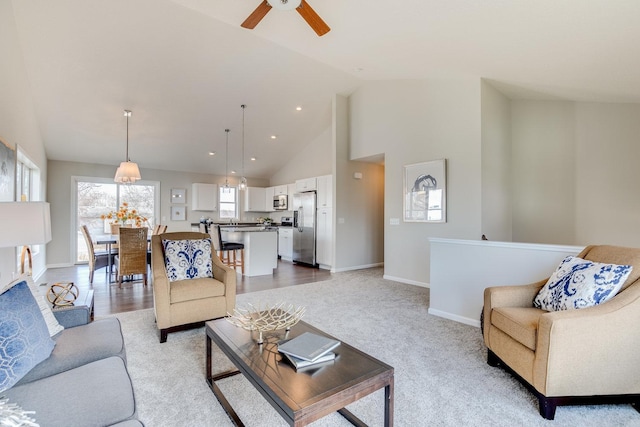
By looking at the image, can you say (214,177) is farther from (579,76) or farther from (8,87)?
(579,76)

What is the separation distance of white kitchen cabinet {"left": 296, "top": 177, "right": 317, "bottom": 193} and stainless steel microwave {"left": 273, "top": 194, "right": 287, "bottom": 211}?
882 millimetres

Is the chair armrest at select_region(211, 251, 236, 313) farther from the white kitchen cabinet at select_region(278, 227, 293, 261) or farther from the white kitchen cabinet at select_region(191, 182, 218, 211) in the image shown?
the white kitchen cabinet at select_region(191, 182, 218, 211)

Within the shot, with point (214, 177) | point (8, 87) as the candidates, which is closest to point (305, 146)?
point (214, 177)

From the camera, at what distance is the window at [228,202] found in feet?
28.9

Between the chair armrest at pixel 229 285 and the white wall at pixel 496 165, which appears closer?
the chair armrest at pixel 229 285

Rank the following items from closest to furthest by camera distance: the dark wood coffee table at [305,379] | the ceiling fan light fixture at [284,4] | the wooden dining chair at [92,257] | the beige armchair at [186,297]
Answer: the dark wood coffee table at [305,379]
the ceiling fan light fixture at [284,4]
the beige armchair at [186,297]
the wooden dining chair at [92,257]

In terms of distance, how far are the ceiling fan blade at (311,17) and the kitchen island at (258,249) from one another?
3.73 m

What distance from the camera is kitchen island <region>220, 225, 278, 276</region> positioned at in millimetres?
5672

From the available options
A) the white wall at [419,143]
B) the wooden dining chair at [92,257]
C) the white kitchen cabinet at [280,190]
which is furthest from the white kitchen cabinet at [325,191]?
the wooden dining chair at [92,257]

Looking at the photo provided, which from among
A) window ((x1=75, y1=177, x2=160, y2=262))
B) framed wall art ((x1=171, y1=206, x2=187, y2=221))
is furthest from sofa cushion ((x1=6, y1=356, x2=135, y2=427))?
framed wall art ((x1=171, y1=206, x2=187, y2=221))

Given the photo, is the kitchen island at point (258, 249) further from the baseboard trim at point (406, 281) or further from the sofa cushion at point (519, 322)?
the sofa cushion at point (519, 322)

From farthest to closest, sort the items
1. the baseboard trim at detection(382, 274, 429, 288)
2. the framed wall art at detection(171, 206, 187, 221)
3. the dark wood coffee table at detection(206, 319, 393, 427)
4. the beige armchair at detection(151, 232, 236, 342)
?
the framed wall art at detection(171, 206, 187, 221), the baseboard trim at detection(382, 274, 429, 288), the beige armchair at detection(151, 232, 236, 342), the dark wood coffee table at detection(206, 319, 393, 427)

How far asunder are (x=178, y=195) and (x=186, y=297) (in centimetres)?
597

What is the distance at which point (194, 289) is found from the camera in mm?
2943
